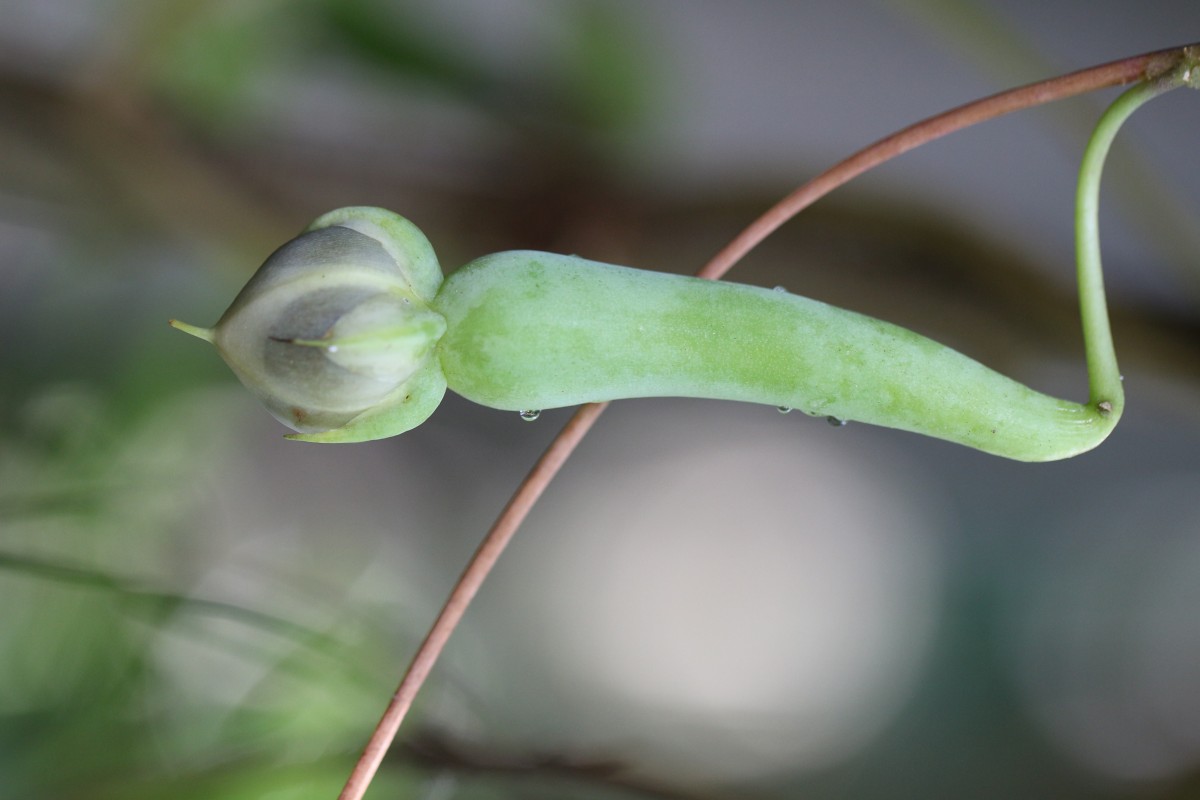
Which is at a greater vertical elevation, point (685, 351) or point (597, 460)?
point (597, 460)

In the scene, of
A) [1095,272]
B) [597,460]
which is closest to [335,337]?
[1095,272]

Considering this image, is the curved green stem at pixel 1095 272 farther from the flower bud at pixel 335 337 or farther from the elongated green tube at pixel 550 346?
the flower bud at pixel 335 337

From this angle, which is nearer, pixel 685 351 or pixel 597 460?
pixel 685 351

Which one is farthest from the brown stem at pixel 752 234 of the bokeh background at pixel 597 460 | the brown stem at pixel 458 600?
the bokeh background at pixel 597 460

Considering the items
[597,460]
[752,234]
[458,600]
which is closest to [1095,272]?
[752,234]

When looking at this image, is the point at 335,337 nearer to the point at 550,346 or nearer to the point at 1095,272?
the point at 550,346
